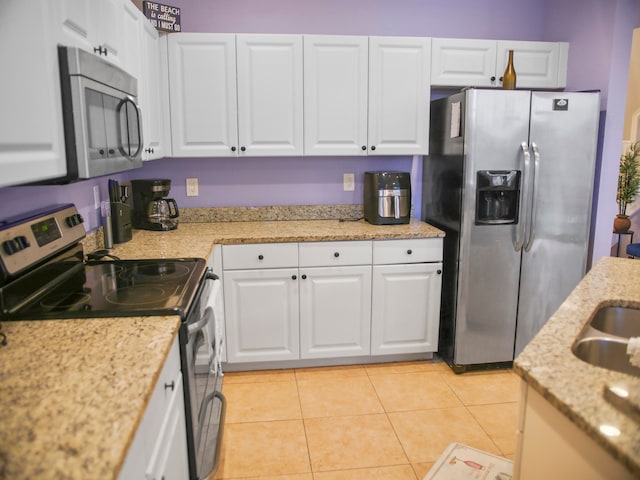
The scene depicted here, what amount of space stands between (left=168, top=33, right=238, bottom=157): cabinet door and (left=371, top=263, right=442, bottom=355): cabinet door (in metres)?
1.24

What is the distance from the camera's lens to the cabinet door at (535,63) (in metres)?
3.24

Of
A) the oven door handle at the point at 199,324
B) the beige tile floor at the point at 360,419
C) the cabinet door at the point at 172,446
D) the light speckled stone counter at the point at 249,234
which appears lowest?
the beige tile floor at the point at 360,419

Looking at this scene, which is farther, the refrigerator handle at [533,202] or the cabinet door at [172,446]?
the refrigerator handle at [533,202]

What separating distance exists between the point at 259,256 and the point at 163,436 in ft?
5.38

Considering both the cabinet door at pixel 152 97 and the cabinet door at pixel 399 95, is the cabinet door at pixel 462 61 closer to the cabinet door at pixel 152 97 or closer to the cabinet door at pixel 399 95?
the cabinet door at pixel 399 95

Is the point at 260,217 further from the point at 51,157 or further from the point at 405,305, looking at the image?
the point at 51,157

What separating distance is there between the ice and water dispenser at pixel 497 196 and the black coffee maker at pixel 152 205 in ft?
5.94

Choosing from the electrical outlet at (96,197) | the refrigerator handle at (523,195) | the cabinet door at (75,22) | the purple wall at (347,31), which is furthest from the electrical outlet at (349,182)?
the cabinet door at (75,22)

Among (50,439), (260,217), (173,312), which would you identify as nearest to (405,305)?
(260,217)

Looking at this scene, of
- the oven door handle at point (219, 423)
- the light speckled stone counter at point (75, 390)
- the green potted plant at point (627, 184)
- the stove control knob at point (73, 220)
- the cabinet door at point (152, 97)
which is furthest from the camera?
the green potted plant at point (627, 184)

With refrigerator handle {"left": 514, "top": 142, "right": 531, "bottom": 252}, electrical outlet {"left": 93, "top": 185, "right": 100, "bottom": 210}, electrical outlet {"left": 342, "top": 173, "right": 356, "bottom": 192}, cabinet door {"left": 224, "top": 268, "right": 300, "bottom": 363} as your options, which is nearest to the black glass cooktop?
electrical outlet {"left": 93, "top": 185, "right": 100, "bottom": 210}

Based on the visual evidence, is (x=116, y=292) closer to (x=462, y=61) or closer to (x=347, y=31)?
(x=347, y=31)

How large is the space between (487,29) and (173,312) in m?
3.00

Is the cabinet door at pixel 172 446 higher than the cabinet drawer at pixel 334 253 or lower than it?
lower
